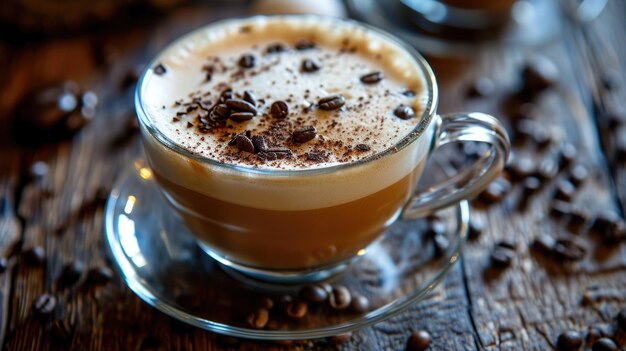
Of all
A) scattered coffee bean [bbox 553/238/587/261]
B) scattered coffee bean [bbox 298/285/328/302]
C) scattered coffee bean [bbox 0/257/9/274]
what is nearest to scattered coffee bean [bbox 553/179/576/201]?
scattered coffee bean [bbox 553/238/587/261]

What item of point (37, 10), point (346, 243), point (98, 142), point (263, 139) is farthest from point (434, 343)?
point (37, 10)

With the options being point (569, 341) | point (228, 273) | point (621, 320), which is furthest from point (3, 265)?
point (621, 320)

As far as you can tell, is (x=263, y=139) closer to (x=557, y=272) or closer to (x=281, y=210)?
(x=281, y=210)

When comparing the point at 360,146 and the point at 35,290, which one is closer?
the point at 360,146

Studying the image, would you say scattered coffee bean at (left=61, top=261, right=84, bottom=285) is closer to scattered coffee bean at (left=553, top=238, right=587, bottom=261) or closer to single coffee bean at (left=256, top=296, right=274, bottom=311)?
single coffee bean at (left=256, top=296, right=274, bottom=311)

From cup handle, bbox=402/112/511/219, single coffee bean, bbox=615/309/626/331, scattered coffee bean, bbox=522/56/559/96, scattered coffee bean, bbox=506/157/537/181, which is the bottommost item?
scattered coffee bean, bbox=506/157/537/181

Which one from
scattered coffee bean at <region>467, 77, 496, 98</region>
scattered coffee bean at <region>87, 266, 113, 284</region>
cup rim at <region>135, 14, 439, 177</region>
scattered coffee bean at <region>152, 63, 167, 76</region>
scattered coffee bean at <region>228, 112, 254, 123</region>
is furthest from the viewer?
scattered coffee bean at <region>467, 77, 496, 98</region>

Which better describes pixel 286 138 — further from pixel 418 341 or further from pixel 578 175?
pixel 578 175
